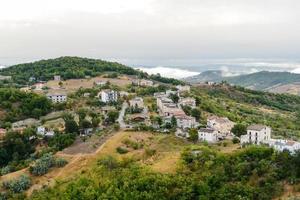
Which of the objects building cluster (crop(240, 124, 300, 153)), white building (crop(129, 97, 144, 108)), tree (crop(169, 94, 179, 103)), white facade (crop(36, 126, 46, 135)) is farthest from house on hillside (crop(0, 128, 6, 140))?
building cluster (crop(240, 124, 300, 153))

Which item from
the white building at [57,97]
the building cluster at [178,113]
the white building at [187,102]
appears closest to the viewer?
the building cluster at [178,113]

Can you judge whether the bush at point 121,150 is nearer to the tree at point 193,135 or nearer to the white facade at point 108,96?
the tree at point 193,135

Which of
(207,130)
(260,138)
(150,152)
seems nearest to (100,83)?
(207,130)

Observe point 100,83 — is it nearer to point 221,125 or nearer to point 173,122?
point 173,122

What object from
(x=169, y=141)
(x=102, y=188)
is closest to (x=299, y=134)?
(x=169, y=141)

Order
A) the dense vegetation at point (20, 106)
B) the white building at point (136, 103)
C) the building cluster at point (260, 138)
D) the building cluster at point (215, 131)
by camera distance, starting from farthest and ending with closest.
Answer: the white building at point (136, 103) < the dense vegetation at point (20, 106) < the building cluster at point (215, 131) < the building cluster at point (260, 138)

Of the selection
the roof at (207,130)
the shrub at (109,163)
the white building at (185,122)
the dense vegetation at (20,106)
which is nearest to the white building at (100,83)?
the dense vegetation at (20,106)
